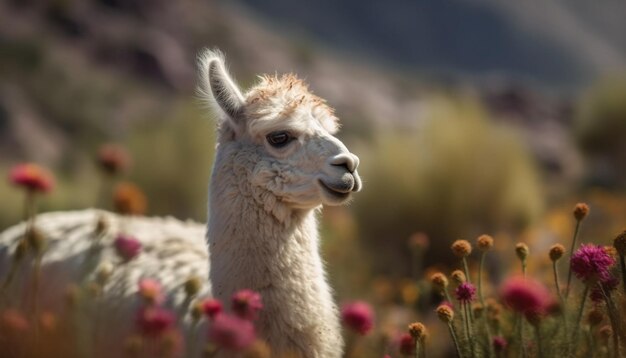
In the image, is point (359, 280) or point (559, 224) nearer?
point (359, 280)

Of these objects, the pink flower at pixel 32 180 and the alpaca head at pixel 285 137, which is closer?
the pink flower at pixel 32 180

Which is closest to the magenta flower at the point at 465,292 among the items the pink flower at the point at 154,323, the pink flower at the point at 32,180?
the pink flower at the point at 154,323

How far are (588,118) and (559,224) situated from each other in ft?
38.4

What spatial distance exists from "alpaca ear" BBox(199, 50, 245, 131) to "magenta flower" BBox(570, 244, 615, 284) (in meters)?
1.82

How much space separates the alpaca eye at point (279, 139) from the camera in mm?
3704

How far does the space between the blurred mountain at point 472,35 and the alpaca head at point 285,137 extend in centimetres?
11056

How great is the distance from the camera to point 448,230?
30.4ft

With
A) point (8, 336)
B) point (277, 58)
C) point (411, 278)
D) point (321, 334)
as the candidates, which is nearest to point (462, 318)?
point (321, 334)

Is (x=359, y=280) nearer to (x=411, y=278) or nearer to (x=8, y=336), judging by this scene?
(x=411, y=278)

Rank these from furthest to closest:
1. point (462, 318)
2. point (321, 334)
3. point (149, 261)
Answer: point (149, 261) < point (321, 334) < point (462, 318)

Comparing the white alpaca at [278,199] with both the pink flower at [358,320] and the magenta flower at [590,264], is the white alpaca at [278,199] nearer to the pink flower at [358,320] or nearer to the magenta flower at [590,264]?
the pink flower at [358,320]

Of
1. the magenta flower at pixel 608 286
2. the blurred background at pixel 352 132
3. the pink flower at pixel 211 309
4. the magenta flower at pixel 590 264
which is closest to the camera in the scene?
the pink flower at pixel 211 309

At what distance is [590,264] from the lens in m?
2.72

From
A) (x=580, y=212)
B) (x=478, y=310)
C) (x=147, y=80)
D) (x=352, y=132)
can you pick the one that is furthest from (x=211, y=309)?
(x=147, y=80)
